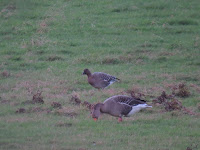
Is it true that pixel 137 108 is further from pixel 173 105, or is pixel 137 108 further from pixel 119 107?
pixel 173 105

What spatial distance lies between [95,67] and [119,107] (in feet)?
18.5

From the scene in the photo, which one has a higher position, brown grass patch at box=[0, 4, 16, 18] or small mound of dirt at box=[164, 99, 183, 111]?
brown grass patch at box=[0, 4, 16, 18]

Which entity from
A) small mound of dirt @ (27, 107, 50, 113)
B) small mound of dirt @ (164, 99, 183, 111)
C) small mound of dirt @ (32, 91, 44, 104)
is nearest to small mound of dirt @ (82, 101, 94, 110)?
small mound of dirt @ (27, 107, 50, 113)

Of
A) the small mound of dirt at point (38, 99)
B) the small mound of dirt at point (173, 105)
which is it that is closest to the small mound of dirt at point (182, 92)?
the small mound of dirt at point (173, 105)

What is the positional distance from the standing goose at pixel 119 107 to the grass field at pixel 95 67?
21 centimetres

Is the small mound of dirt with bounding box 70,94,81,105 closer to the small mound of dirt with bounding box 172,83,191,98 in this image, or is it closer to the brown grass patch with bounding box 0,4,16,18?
the small mound of dirt with bounding box 172,83,191,98

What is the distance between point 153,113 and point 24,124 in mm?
3252

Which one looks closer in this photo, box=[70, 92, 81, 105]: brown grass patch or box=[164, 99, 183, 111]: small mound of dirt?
box=[164, 99, 183, 111]: small mound of dirt

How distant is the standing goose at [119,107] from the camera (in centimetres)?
988

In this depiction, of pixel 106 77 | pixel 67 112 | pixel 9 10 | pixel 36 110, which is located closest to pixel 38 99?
pixel 36 110

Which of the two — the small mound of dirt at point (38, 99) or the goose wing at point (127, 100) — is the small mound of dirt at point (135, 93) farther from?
the small mound of dirt at point (38, 99)

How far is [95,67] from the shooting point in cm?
1545

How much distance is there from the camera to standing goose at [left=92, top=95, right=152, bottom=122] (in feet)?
32.4

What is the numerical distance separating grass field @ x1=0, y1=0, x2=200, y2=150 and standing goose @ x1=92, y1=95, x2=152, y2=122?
0.21 m
